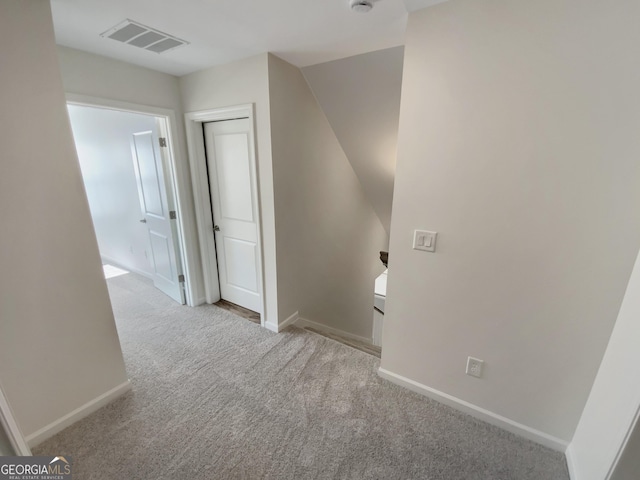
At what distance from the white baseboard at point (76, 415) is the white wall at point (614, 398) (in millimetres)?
2629

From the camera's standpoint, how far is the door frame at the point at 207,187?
7.43 ft

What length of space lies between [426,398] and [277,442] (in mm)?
1010

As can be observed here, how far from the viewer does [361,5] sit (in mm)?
1349

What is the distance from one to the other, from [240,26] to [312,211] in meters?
1.58

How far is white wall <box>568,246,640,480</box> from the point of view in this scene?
3.48 feet

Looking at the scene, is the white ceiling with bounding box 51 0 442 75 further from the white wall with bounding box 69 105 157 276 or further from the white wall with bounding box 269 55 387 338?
the white wall with bounding box 69 105 157 276

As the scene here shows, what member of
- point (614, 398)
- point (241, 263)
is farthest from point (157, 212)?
point (614, 398)

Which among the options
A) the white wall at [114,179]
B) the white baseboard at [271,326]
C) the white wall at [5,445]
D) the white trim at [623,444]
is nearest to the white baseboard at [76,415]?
the white baseboard at [271,326]

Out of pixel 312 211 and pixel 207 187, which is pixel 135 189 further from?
pixel 312 211

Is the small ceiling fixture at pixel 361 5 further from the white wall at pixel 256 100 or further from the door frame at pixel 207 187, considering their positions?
the door frame at pixel 207 187

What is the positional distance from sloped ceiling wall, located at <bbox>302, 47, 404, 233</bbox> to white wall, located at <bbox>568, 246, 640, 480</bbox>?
1854 millimetres

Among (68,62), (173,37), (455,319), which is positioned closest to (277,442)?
(455,319)

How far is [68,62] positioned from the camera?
1.86 metres

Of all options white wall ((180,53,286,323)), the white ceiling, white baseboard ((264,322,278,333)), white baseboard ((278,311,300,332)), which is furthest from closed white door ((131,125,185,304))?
white baseboard ((278,311,300,332))
